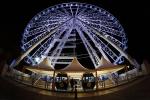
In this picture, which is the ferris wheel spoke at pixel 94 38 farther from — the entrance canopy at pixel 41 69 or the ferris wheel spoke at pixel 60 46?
the entrance canopy at pixel 41 69

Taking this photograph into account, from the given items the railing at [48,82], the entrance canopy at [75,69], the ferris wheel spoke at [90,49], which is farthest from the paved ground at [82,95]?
the ferris wheel spoke at [90,49]

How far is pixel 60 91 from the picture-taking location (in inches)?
898

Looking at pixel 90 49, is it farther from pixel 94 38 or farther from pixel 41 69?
pixel 41 69

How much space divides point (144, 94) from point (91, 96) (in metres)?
3.26

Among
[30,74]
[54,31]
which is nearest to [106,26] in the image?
[54,31]

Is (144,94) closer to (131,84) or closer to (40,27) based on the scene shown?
(131,84)

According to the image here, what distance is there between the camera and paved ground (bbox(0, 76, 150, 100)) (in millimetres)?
20594

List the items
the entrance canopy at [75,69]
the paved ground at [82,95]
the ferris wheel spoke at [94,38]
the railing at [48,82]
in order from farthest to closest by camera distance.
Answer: the ferris wheel spoke at [94,38]
the entrance canopy at [75,69]
the railing at [48,82]
the paved ground at [82,95]

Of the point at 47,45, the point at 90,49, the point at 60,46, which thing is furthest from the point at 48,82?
the point at 90,49

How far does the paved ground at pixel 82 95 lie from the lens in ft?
67.6

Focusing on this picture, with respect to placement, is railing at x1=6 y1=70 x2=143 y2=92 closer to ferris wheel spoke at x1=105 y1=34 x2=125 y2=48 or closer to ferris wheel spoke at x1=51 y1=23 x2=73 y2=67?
ferris wheel spoke at x1=105 y1=34 x2=125 y2=48

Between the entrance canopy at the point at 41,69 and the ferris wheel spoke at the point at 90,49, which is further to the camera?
the ferris wheel spoke at the point at 90,49

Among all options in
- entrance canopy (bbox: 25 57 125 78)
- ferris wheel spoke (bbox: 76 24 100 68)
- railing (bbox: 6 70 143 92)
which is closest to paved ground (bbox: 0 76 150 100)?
railing (bbox: 6 70 143 92)

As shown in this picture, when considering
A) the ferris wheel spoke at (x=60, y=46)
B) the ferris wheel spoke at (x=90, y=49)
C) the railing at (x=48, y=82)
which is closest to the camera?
the railing at (x=48, y=82)
